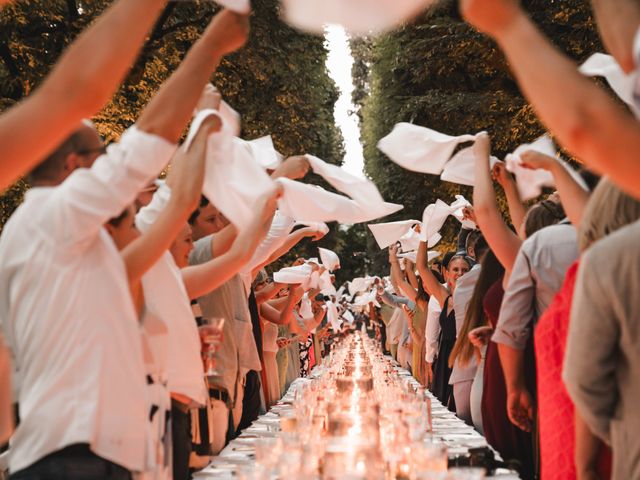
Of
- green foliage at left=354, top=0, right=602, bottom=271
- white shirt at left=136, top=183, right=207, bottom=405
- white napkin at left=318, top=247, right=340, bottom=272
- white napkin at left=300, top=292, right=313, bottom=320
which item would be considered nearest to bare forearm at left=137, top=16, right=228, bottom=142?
white shirt at left=136, top=183, right=207, bottom=405

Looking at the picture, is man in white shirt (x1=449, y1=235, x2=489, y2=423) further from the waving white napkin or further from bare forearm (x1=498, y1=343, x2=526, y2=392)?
the waving white napkin

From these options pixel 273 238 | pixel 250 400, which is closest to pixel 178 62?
pixel 250 400

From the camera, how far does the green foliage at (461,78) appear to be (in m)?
12.7

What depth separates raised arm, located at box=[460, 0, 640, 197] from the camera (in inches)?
74.0

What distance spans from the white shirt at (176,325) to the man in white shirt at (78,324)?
581 mm

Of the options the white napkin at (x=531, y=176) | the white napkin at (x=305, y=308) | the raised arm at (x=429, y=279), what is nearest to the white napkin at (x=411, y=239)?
the raised arm at (x=429, y=279)

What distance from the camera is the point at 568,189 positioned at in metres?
3.44

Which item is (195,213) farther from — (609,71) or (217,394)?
(609,71)

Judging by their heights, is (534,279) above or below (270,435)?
above

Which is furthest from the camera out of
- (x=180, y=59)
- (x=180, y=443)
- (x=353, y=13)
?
(x=180, y=59)

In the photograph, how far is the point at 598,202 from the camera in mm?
2672

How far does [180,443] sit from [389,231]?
226 inches

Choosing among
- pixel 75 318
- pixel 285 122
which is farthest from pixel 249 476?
pixel 285 122

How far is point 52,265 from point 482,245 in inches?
213
